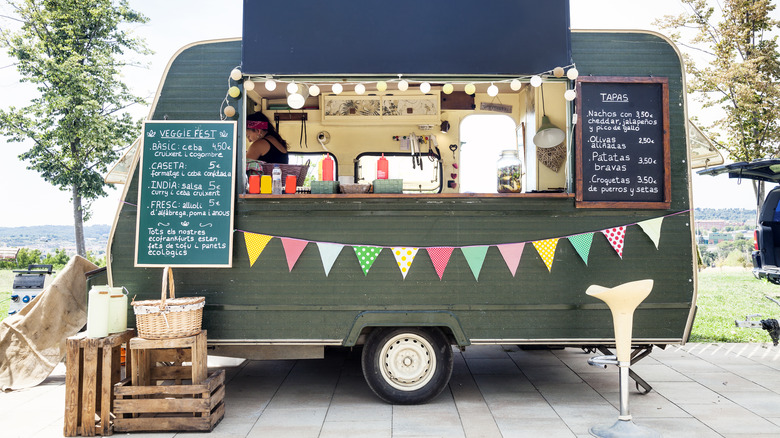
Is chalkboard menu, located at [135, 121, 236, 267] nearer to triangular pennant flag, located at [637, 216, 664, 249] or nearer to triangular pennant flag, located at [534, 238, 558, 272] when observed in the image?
triangular pennant flag, located at [534, 238, 558, 272]

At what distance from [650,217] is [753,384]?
7.06 ft

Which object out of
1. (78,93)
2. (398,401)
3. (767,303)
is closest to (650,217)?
(398,401)

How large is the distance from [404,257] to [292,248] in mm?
930

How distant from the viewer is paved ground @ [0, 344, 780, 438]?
3910 millimetres

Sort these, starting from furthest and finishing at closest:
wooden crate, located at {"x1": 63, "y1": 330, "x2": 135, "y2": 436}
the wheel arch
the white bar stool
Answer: the wheel arch → wooden crate, located at {"x1": 63, "y1": 330, "x2": 135, "y2": 436} → the white bar stool

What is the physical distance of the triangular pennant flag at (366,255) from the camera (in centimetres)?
432

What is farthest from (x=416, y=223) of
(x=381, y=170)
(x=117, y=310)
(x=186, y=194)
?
(x=117, y=310)

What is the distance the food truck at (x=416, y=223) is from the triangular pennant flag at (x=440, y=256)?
23 millimetres

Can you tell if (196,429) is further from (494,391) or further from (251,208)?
(494,391)

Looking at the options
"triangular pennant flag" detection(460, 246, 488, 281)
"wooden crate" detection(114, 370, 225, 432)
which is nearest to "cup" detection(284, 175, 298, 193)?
"triangular pennant flag" detection(460, 246, 488, 281)

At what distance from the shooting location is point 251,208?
435 centimetres

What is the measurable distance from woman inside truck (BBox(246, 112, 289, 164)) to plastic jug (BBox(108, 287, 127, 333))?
2714 millimetres

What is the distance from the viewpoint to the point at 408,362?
443cm

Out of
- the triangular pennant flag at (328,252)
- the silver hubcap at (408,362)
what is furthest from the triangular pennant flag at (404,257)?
the silver hubcap at (408,362)
